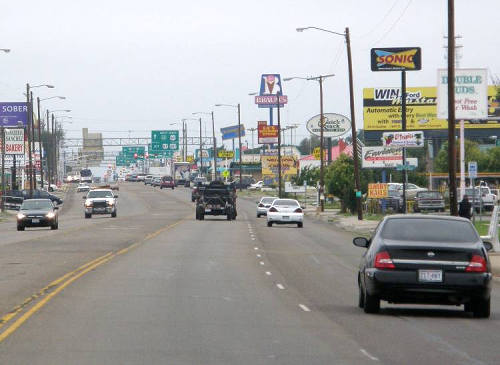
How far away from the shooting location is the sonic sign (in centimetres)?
6188

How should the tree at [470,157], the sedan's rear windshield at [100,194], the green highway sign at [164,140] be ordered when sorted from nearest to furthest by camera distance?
1. the sedan's rear windshield at [100,194]
2. the tree at [470,157]
3. the green highway sign at [164,140]

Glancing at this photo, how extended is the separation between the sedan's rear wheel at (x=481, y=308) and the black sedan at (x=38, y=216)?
124ft

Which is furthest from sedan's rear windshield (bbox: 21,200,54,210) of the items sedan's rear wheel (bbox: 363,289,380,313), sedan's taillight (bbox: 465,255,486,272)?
sedan's taillight (bbox: 465,255,486,272)

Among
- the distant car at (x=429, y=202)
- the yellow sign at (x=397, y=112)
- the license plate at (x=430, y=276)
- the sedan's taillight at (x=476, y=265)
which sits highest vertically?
the yellow sign at (x=397, y=112)

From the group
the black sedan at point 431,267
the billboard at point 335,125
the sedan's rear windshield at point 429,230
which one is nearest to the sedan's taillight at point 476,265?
the black sedan at point 431,267

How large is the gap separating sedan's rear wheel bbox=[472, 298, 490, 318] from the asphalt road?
13 cm

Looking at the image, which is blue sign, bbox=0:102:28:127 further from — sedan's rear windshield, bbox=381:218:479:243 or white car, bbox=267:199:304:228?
sedan's rear windshield, bbox=381:218:479:243

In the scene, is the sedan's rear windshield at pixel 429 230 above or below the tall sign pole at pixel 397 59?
below

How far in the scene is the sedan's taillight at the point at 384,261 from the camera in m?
15.6

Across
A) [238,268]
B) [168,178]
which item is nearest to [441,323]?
[238,268]

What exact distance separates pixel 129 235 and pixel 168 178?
325 feet

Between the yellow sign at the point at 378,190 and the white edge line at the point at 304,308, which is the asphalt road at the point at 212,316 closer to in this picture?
the white edge line at the point at 304,308

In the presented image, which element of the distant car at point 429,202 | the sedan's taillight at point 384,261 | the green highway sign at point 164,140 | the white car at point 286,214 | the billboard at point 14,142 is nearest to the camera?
the sedan's taillight at point 384,261

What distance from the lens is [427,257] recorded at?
15.5 metres
